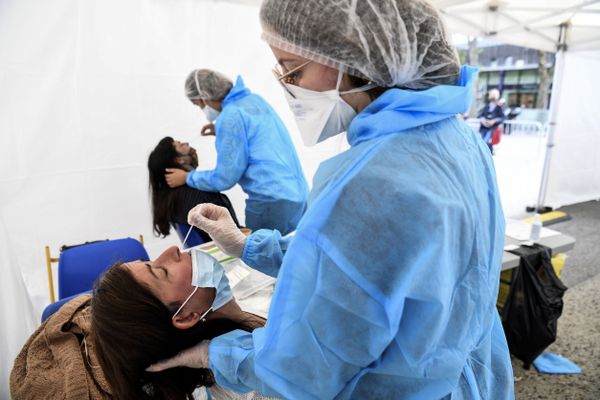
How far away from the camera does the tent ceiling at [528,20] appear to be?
328cm

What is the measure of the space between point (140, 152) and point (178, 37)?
2.91 feet

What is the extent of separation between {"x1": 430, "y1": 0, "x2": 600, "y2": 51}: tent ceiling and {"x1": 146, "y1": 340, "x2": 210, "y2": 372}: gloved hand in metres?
3.09

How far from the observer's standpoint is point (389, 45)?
2.25ft

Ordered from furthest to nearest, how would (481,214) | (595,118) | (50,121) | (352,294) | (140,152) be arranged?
(595,118)
(140,152)
(50,121)
(481,214)
(352,294)

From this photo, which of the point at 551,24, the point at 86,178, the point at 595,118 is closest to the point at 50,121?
the point at 86,178

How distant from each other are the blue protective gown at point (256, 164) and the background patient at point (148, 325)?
108cm

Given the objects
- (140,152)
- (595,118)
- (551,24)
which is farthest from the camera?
(595,118)

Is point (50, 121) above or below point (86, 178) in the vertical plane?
above

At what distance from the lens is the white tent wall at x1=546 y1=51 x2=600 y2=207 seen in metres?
4.48

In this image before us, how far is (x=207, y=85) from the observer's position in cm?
221

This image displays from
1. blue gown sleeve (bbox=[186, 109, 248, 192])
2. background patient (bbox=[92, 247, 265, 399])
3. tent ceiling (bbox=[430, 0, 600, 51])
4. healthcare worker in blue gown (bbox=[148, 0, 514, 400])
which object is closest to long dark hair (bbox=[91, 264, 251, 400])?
background patient (bbox=[92, 247, 265, 399])

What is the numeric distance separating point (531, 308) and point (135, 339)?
6.91ft

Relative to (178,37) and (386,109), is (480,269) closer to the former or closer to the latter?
(386,109)

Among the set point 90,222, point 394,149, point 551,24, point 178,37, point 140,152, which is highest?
point 551,24
